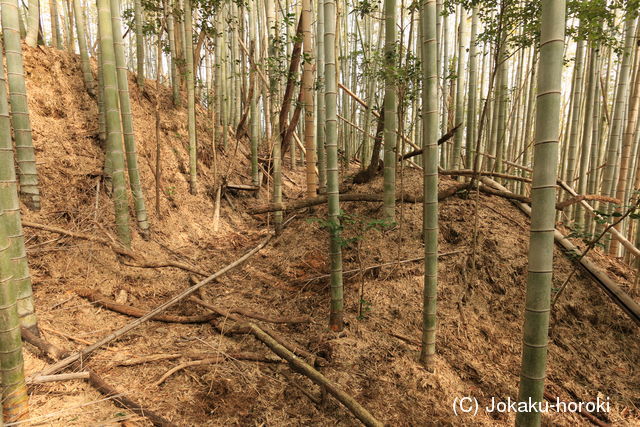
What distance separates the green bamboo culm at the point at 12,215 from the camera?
1.76 meters

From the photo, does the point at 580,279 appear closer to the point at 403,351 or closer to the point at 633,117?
the point at 633,117

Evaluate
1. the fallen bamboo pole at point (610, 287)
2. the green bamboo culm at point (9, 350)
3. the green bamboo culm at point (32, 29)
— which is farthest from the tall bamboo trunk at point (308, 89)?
the green bamboo culm at point (32, 29)

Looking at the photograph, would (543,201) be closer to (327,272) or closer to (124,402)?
(124,402)

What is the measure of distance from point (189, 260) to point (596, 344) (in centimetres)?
455

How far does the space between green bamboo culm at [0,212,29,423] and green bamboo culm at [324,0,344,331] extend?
1.90 m

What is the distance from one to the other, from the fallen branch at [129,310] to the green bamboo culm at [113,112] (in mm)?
878

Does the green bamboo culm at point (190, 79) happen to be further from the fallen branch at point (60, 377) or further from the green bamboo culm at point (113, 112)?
the fallen branch at point (60, 377)

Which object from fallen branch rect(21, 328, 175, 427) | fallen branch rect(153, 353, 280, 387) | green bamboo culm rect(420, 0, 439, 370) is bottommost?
fallen branch rect(153, 353, 280, 387)

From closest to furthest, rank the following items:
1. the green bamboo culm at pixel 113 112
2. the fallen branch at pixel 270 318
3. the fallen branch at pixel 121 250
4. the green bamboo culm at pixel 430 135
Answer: the green bamboo culm at pixel 430 135 → the fallen branch at pixel 270 318 → the fallen branch at pixel 121 250 → the green bamboo culm at pixel 113 112

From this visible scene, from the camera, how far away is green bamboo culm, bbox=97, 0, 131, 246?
349cm

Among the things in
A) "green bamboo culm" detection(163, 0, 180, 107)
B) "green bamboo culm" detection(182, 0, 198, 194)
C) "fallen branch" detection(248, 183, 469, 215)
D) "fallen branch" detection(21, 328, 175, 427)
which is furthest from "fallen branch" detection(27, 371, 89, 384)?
"green bamboo culm" detection(163, 0, 180, 107)

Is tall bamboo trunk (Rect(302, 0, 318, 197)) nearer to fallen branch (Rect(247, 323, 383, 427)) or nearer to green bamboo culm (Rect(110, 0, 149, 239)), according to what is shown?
green bamboo culm (Rect(110, 0, 149, 239))

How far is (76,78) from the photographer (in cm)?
504

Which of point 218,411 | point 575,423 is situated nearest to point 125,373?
point 218,411
